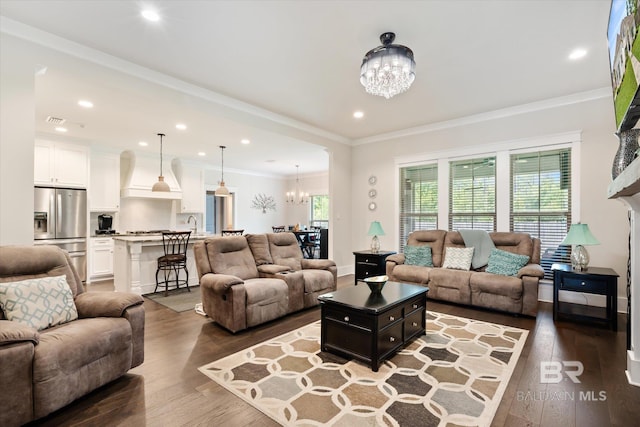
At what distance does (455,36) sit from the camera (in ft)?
9.23

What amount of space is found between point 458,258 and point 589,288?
4.76 ft

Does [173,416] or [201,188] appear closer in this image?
[173,416]

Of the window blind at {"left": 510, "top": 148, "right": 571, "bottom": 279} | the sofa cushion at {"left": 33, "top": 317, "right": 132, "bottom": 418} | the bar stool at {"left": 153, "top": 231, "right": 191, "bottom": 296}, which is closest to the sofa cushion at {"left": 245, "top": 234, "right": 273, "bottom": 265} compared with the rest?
the bar stool at {"left": 153, "top": 231, "right": 191, "bottom": 296}

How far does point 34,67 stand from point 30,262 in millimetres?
1840

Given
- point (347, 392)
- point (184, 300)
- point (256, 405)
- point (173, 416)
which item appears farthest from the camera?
point (184, 300)

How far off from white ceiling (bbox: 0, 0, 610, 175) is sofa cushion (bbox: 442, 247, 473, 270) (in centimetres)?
217

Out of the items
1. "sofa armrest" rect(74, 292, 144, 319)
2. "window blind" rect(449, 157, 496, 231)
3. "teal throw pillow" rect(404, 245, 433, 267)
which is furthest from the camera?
"window blind" rect(449, 157, 496, 231)

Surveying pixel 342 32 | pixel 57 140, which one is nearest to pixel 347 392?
pixel 342 32

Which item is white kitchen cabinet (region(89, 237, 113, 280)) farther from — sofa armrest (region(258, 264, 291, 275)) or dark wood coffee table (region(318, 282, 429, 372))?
dark wood coffee table (region(318, 282, 429, 372))

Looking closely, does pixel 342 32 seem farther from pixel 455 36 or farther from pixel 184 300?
pixel 184 300

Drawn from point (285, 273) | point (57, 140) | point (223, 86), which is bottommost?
point (285, 273)

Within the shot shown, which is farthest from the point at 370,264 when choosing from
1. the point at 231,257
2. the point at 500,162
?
the point at 500,162

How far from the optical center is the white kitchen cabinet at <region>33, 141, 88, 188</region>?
17.2 ft

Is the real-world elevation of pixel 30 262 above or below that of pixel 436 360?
above
